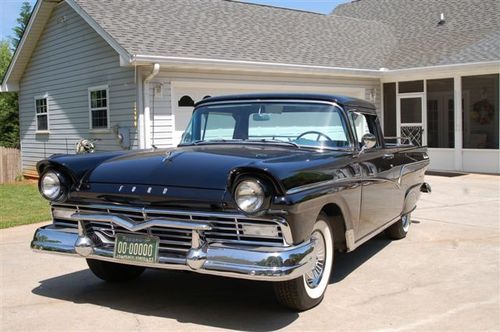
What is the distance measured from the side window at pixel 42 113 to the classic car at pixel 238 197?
483 inches

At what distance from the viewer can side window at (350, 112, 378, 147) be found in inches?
220

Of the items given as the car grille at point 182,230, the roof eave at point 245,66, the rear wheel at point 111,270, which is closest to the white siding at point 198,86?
the roof eave at point 245,66

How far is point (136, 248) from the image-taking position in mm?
4250

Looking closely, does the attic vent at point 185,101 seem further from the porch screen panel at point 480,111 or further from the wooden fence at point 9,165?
the wooden fence at point 9,165

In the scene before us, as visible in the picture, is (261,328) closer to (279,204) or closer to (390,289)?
(279,204)

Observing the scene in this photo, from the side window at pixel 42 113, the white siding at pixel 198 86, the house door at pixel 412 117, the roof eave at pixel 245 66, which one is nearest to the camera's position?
the roof eave at pixel 245 66

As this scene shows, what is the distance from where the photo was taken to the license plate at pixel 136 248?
4180 millimetres

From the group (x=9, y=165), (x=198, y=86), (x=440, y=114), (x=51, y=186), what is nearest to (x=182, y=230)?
(x=51, y=186)

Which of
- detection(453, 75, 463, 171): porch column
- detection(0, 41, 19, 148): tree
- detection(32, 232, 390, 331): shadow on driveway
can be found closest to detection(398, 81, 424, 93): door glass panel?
detection(453, 75, 463, 171): porch column

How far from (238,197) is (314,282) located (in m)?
1.13

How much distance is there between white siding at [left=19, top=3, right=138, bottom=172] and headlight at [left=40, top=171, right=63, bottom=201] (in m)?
7.93

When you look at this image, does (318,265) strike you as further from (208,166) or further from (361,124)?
(361,124)

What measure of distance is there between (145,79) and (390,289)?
857cm

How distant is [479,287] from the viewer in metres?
5.15
